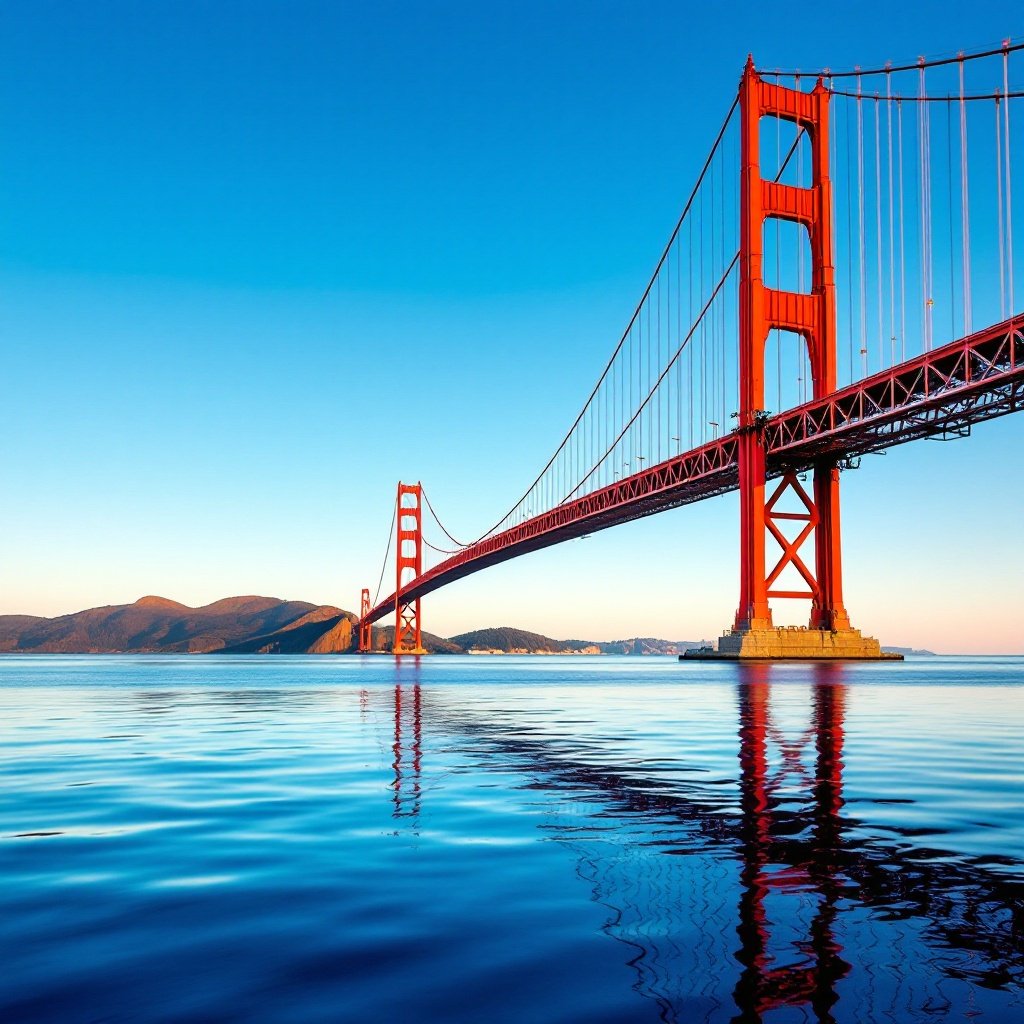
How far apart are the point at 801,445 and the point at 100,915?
46702 millimetres

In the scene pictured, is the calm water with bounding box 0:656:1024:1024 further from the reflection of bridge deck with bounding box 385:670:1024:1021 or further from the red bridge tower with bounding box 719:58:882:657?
the red bridge tower with bounding box 719:58:882:657

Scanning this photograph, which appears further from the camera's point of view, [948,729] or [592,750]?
[948,729]

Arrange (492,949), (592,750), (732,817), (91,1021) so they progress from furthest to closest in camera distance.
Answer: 1. (592,750)
2. (732,817)
3. (492,949)
4. (91,1021)

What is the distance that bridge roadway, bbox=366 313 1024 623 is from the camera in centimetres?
3828

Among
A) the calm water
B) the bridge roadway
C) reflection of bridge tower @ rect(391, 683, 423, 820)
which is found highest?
the bridge roadway

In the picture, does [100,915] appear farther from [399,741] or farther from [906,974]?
[399,741]

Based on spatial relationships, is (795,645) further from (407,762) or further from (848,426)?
(407,762)

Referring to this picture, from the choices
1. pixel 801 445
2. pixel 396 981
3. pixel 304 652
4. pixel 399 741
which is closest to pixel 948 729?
pixel 399 741

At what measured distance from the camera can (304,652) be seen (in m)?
151

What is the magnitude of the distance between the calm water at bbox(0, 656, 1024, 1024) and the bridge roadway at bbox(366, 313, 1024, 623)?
105 feet

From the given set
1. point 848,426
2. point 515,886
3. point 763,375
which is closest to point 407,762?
point 515,886

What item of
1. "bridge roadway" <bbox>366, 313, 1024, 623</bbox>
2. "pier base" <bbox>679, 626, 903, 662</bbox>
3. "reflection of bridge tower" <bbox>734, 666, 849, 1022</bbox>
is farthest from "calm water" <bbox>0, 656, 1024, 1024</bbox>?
"pier base" <bbox>679, 626, 903, 662</bbox>

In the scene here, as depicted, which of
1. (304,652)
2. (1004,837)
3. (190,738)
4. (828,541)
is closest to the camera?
(1004,837)

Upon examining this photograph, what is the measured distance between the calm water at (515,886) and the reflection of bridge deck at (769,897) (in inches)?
0.6
